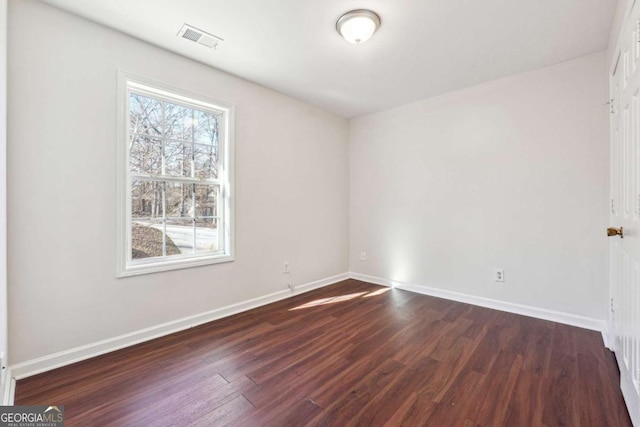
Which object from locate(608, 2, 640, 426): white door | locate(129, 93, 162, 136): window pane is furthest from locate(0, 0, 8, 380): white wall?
locate(608, 2, 640, 426): white door

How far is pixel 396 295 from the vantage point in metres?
3.60

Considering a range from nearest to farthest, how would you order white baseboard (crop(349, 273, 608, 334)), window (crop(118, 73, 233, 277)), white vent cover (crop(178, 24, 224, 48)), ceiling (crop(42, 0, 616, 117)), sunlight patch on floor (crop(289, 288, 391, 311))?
ceiling (crop(42, 0, 616, 117)) → white vent cover (crop(178, 24, 224, 48)) → window (crop(118, 73, 233, 277)) → white baseboard (crop(349, 273, 608, 334)) → sunlight patch on floor (crop(289, 288, 391, 311))

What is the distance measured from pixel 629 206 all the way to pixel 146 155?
11.0 ft

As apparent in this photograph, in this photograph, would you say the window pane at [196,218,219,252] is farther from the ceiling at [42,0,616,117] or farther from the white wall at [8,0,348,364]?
the ceiling at [42,0,616,117]

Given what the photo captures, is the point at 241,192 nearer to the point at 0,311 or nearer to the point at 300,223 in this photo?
the point at 300,223

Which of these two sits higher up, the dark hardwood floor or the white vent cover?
the white vent cover

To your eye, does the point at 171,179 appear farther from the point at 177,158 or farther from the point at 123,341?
the point at 123,341

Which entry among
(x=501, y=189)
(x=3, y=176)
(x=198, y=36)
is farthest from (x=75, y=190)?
(x=501, y=189)

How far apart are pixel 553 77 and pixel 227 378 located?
3840 millimetres

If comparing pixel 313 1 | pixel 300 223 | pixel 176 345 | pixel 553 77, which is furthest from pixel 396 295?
pixel 313 1

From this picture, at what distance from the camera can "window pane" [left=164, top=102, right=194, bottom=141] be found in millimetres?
2635

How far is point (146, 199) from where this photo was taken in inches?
98.4

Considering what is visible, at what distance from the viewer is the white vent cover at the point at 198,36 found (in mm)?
2240

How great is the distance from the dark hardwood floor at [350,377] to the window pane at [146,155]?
4.82ft
